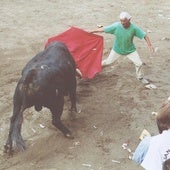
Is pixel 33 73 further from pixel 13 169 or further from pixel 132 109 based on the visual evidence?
pixel 132 109

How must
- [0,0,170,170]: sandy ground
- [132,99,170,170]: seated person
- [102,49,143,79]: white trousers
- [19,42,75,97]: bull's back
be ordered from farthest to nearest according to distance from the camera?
1. [102,49,143,79]: white trousers
2. [0,0,170,170]: sandy ground
3. [19,42,75,97]: bull's back
4. [132,99,170,170]: seated person

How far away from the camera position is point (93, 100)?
8359mm

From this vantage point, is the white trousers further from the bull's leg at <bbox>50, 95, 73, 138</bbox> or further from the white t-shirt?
the white t-shirt

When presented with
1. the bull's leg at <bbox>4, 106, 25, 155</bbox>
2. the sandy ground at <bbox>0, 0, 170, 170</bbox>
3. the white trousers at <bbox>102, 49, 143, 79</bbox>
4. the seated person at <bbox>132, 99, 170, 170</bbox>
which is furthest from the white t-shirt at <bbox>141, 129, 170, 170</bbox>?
the white trousers at <bbox>102, 49, 143, 79</bbox>

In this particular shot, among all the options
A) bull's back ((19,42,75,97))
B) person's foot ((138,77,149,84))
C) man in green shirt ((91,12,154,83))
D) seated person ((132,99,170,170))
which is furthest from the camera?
person's foot ((138,77,149,84))

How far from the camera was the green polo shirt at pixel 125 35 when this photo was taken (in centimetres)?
859

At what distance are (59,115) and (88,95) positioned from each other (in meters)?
1.59

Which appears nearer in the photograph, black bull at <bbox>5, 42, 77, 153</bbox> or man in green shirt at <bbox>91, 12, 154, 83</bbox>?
black bull at <bbox>5, 42, 77, 153</bbox>

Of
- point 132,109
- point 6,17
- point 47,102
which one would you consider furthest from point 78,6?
point 47,102

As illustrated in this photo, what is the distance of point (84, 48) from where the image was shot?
8.91 m

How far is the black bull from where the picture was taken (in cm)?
660

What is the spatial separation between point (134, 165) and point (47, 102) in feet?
4.82

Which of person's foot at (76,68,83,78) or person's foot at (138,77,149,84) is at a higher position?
person's foot at (76,68,83,78)

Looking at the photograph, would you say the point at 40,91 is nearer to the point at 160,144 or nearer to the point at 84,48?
the point at 84,48
